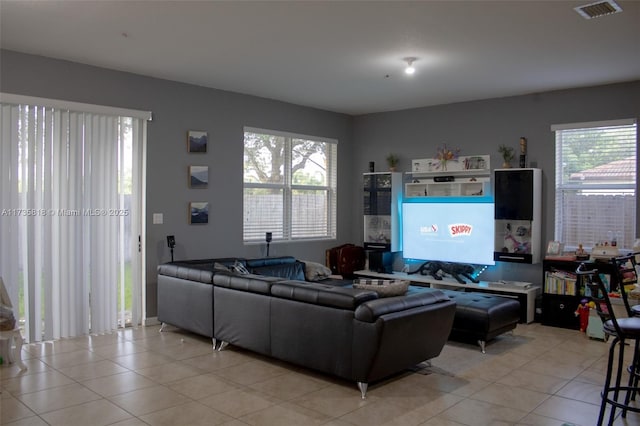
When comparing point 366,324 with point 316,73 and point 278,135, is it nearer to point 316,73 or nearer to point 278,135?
point 316,73

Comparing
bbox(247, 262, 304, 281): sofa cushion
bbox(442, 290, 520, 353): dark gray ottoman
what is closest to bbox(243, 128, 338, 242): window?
bbox(247, 262, 304, 281): sofa cushion

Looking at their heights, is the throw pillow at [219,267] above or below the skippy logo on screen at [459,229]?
below

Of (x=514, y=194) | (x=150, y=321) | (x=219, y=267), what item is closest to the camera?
(x=219, y=267)

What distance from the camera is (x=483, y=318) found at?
500 centimetres

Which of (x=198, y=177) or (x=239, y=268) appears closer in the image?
(x=239, y=268)

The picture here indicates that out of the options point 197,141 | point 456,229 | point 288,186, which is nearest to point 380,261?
point 456,229

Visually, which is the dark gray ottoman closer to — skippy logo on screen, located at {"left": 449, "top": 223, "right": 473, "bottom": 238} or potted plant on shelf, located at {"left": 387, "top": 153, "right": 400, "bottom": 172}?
skippy logo on screen, located at {"left": 449, "top": 223, "right": 473, "bottom": 238}

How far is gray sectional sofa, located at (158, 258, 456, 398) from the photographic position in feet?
12.3

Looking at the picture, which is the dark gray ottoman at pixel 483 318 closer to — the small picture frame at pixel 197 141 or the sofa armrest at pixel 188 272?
the sofa armrest at pixel 188 272

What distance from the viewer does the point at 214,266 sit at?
5500mm

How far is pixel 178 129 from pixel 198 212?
3.35 ft

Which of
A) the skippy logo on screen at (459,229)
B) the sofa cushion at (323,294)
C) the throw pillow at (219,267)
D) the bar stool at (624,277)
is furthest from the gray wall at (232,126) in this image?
the bar stool at (624,277)

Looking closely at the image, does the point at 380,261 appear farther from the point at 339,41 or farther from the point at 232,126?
the point at 339,41

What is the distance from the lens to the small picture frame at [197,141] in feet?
20.8
